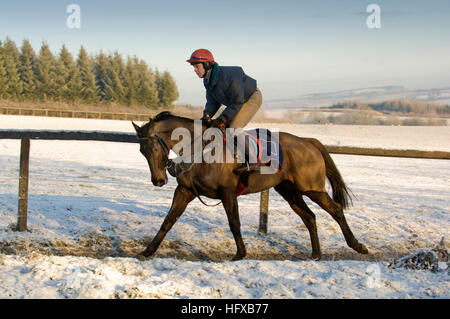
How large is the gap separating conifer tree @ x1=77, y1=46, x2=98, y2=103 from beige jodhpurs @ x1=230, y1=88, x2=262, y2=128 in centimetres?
6601

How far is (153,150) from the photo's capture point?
4.80m

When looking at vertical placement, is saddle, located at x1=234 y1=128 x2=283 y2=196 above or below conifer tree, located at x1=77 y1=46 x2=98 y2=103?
below

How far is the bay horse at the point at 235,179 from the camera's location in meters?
A: 4.85

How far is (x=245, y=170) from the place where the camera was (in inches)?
209

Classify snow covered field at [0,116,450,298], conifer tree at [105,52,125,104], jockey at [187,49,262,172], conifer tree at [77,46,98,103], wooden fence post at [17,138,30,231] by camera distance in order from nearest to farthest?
snow covered field at [0,116,450,298] → jockey at [187,49,262,172] → wooden fence post at [17,138,30,231] → conifer tree at [77,46,98,103] → conifer tree at [105,52,125,104]

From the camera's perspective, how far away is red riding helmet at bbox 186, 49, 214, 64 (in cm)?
501

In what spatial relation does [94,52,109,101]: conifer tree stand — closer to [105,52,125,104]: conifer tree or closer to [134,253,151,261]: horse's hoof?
[105,52,125,104]: conifer tree

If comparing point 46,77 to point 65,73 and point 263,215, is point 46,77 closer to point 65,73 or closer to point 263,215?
point 65,73

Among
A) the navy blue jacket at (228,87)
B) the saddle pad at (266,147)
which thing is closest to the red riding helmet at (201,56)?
the navy blue jacket at (228,87)

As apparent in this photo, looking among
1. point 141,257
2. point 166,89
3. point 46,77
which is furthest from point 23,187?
point 166,89

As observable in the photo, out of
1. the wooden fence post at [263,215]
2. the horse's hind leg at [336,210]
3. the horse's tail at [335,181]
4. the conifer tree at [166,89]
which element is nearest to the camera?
the horse's hind leg at [336,210]

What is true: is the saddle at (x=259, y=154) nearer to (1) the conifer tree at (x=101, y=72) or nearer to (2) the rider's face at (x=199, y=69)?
(2) the rider's face at (x=199, y=69)

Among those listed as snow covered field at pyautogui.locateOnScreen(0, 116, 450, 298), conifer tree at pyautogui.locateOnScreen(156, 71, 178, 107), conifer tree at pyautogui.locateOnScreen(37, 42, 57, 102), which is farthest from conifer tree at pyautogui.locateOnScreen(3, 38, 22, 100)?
snow covered field at pyautogui.locateOnScreen(0, 116, 450, 298)
